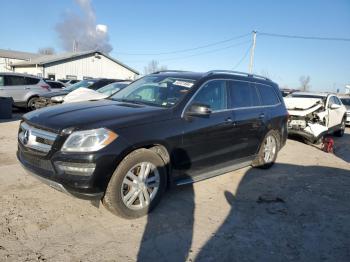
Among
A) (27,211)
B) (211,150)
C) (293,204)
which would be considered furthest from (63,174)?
(293,204)

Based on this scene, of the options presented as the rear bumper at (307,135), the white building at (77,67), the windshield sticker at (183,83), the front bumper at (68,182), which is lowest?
the rear bumper at (307,135)

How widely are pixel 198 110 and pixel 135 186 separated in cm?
132

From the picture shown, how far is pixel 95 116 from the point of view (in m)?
3.90

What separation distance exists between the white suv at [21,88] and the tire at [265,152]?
1125 cm

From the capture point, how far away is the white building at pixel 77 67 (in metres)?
36.9

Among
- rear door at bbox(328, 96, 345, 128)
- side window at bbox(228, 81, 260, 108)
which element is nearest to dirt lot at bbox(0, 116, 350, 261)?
side window at bbox(228, 81, 260, 108)

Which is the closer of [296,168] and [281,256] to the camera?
[281,256]

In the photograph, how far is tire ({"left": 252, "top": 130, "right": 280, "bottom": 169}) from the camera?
6.47 meters

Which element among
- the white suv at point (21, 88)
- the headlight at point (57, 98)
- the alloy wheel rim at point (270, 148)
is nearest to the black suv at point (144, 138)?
the alloy wheel rim at point (270, 148)

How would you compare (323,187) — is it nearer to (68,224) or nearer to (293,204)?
(293,204)

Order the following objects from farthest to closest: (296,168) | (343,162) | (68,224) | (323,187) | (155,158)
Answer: (343,162), (296,168), (323,187), (155,158), (68,224)

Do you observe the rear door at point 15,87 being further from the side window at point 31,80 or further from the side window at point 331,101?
the side window at point 331,101

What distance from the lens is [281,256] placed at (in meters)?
3.45

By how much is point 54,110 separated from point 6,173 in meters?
1.92
